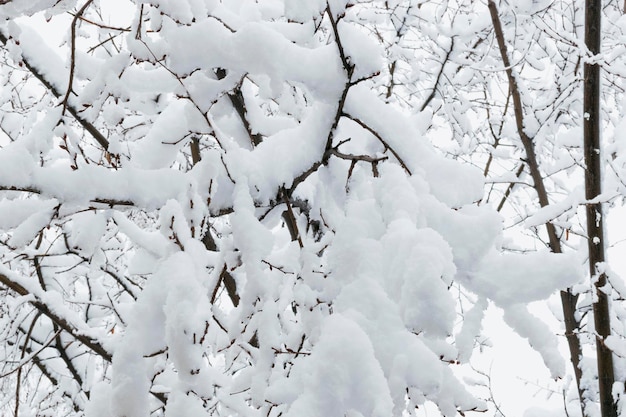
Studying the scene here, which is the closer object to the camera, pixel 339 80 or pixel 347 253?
pixel 347 253

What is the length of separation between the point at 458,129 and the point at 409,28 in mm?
Result: 1049

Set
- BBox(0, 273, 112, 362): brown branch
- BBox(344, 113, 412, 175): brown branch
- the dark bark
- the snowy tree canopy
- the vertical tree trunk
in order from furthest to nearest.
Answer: the dark bark < the vertical tree trunk < BBox(0, 273, 112, 362): brown branch < BBox(344, 113, 412, 175): brown branch < the snowy tree canopy

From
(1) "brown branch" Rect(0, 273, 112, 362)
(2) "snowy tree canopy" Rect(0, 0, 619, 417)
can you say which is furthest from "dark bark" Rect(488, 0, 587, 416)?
(1) "brown branch" Rect(0, 273, 112, 362)

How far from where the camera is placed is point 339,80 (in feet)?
5.25

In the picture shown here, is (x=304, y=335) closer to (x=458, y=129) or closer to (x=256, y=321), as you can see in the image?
(x=256, y=321)

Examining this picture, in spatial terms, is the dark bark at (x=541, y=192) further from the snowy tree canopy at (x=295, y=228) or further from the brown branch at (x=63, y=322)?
the brown branch at (x=63, y=322)

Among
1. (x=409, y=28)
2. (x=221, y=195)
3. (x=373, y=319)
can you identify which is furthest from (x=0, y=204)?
(x=409, y=28)

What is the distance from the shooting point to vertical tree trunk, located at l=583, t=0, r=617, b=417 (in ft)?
10.5

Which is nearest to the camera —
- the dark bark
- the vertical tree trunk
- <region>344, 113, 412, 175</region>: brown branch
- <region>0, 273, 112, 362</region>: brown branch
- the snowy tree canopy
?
the snowy tree canopy

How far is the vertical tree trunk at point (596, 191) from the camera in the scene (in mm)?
3191

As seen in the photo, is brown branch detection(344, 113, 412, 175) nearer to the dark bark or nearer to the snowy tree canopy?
the snowy tree canopy

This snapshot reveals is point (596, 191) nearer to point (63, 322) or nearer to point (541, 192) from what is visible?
point (541, 192)

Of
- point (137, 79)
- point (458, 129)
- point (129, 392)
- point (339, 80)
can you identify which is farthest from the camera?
point (458, 129)

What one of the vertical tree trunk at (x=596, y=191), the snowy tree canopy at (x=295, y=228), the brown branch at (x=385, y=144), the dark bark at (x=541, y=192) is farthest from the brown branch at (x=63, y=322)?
the dark bark at (x=541, y=192)
